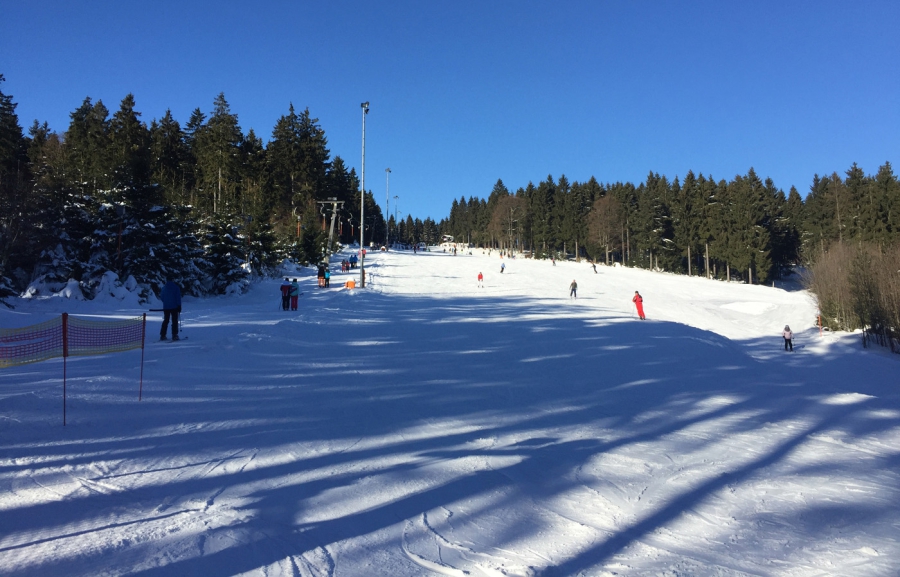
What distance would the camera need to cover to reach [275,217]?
2005 inches

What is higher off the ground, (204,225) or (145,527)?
(204,225)

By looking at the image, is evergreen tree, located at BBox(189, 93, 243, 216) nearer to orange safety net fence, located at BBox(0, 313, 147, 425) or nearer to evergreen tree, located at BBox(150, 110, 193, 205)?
evergreen tree, located at BBox(150, 110, 193, 205)

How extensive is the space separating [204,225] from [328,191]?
3566 centimetres

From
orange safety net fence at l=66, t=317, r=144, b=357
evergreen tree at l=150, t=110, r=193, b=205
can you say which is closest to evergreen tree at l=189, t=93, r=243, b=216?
evergreen tree at l=150, t=110, r=193, b=205

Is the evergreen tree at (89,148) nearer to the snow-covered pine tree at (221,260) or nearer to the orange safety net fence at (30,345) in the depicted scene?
the snow-covered pine tree at (221,260)

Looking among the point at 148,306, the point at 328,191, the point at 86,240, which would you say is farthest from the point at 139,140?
the point at 148,306

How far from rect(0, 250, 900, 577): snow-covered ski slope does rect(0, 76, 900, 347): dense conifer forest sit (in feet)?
37.9

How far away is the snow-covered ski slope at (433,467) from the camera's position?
406cm

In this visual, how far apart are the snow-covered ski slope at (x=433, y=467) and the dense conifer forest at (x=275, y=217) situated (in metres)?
11.6

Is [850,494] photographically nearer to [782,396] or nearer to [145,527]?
[782,396]

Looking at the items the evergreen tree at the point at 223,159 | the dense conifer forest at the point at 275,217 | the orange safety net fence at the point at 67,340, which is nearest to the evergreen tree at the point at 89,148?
the dense conifer forest at the point at 275,217

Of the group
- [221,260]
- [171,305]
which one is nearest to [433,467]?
[171,305]

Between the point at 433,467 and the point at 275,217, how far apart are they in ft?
162

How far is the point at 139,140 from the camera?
45938mm
